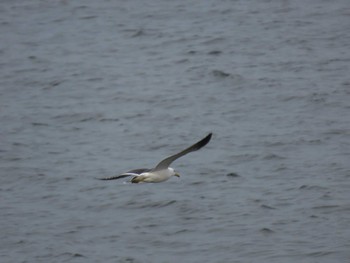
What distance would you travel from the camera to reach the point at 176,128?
21.9 meters

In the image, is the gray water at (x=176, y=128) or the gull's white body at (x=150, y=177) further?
the gray water at (x=176, y=128)

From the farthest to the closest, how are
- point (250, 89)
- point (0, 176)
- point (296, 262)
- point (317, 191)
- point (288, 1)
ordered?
point (288, 1)
point (250, 89)
point (0, 176)
point (317, 191)
point (296, 262)

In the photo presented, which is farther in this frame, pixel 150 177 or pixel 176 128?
pixel 176 128

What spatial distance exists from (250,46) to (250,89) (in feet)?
11.5

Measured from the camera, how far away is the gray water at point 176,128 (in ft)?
54.6

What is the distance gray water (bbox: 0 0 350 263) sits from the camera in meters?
16.7

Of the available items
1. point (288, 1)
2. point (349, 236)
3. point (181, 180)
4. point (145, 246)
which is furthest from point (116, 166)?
point (288, 1)

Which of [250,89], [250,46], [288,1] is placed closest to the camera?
[250,89]

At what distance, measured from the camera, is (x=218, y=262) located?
1557cm

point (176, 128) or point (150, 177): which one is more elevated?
point (150, 177)

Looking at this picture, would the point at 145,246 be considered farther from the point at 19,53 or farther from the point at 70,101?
the point at 19,53

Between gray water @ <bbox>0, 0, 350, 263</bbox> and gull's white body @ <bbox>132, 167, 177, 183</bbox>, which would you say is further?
gray water @ <bbox>0, 0, 350, 263</bbox>

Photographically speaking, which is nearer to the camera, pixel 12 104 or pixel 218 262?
pixel 218 262

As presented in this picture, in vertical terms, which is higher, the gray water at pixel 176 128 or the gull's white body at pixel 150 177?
the gull's white body at pixel 150 177
